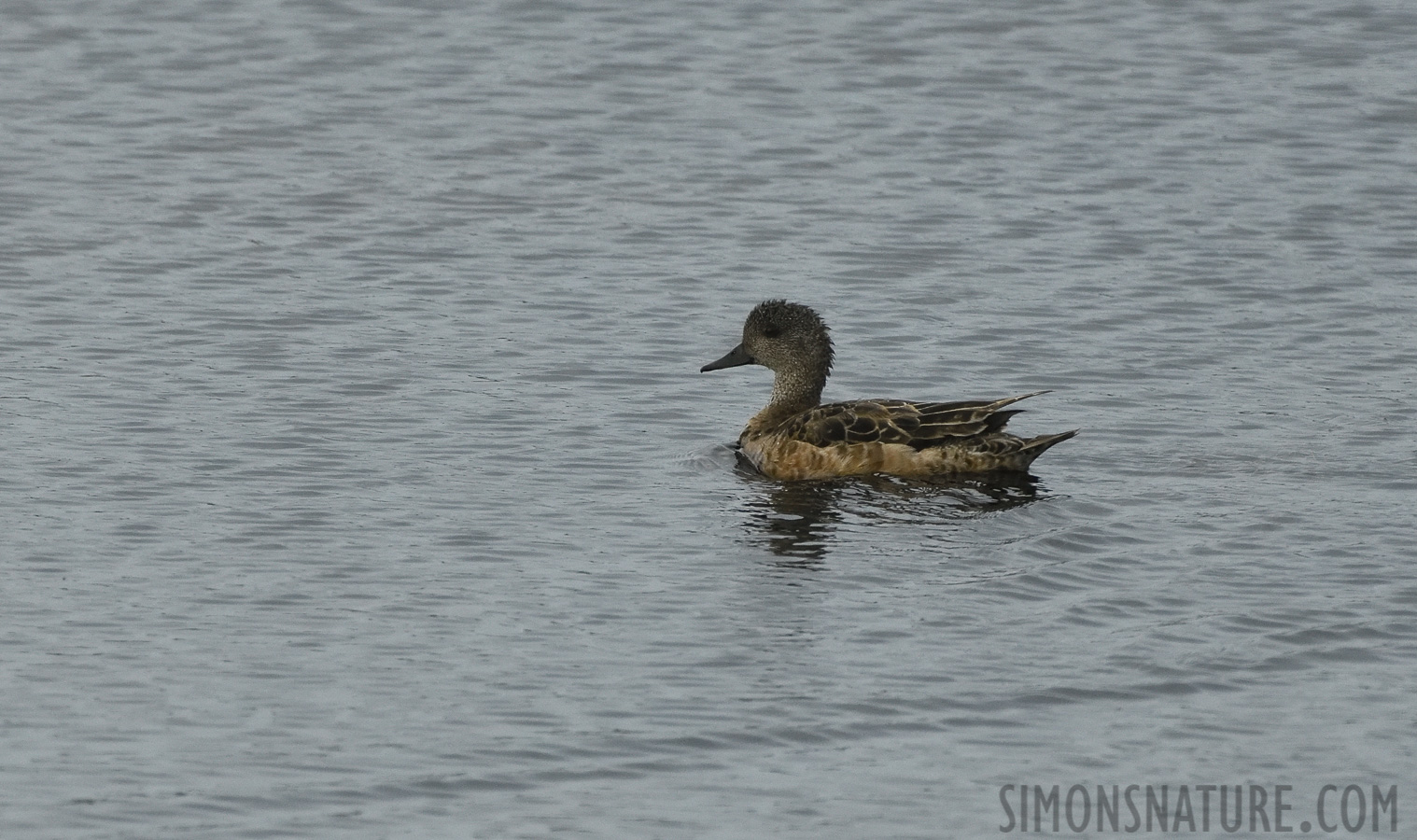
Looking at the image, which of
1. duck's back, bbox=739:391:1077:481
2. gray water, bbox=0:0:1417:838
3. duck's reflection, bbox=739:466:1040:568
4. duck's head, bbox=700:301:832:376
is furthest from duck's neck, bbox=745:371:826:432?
duck's reflection, bbox=739:466:1040:568

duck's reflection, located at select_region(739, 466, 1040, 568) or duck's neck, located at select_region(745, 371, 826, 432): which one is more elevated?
duck's neck, located at select_region(745, 371, 826, 432)

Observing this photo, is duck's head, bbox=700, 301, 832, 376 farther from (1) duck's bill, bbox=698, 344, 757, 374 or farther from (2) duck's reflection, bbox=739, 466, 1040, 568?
(2) duck's reflection, bbox=739, 466, 1040, 568

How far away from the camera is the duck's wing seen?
42.8 feet

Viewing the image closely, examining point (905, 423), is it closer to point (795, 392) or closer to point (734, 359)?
point (795, 392)

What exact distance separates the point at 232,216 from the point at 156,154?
201cm

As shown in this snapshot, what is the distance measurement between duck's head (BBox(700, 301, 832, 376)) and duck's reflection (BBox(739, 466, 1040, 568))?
1.12 meters

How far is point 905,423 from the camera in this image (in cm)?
1310

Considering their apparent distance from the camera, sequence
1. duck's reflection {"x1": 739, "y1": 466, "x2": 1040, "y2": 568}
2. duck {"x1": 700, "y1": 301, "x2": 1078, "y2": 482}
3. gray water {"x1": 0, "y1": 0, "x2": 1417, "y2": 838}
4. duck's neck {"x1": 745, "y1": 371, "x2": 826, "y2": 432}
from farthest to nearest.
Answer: duck's neck {"x1": 745, "y1": 371, "x2": 826, "y2": 432}
duck {"x1": 700, "y1": 301, "x2": 1078, "y2": 482}
duck's reflection {"x1": 739, "y1": 466, "x2": 1040, "y2": 568}
gray water {"x1": 0, "y1": 0, "x2": 1417, "y2": 838}

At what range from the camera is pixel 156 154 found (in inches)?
782

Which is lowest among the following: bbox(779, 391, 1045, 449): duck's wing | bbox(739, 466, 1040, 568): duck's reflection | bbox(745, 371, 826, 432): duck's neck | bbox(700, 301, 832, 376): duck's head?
bbox(739, 466, 1040, 568): duck's reflection

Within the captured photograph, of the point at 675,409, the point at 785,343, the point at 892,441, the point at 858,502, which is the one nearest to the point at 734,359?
the point at 785,343

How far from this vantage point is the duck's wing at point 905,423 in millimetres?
13055

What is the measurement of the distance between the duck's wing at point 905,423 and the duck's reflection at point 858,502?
0.23 metres

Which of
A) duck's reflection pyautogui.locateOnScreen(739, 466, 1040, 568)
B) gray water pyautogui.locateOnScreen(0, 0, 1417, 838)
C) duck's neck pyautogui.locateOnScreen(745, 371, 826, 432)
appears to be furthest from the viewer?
duck's neck pyautogui.locateOnScreen(745, 371, 826, 432)
